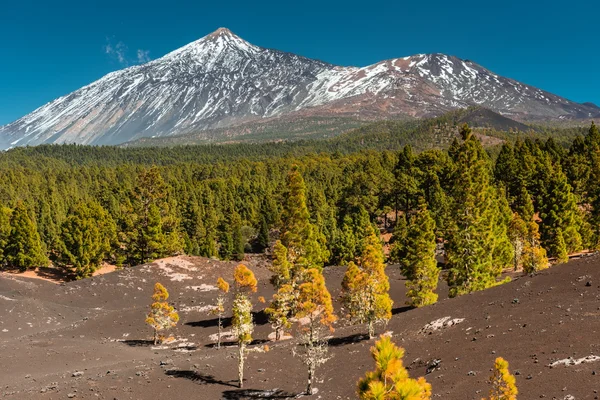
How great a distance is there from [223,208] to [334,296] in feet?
182

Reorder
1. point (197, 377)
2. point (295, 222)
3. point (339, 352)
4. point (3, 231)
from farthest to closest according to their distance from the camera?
1. point (3, 231)
2. point (295, 222)
3. point (339, 352)
4. point (197, 377)

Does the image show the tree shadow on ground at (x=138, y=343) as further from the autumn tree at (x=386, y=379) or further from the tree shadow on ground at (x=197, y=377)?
the autumn tree at (x=386, y=379)

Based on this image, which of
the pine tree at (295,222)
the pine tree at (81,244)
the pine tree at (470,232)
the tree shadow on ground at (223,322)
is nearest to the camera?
the pine tree at (470,232)

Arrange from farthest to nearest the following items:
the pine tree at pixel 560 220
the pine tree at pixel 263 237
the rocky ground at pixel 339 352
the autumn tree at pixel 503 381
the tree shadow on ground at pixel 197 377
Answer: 1. the pine tree at pixel 263 237
2. the pine tree at pixel 560 220
3. the tree shadow on ground at pixel 197 377
4. the rocky ground at pixel 339 352
5. the autumn tree at pixel 503 381

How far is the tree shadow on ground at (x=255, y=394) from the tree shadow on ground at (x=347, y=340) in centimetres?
681

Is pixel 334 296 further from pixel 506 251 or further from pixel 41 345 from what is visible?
pixel 41 345

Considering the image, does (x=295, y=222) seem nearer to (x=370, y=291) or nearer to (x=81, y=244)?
(x=370, y=291)

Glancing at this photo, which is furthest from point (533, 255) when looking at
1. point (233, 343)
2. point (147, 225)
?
point (147, 225)

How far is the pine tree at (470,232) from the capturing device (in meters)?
33.5

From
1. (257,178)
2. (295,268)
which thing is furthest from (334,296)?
(257,178)

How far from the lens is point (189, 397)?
20844 mm

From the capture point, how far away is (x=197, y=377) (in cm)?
2316

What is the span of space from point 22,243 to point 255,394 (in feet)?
155

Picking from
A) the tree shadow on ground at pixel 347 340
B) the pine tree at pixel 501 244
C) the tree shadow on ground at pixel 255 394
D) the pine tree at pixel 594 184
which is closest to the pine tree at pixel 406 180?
the pine tree at pixel 501 244
